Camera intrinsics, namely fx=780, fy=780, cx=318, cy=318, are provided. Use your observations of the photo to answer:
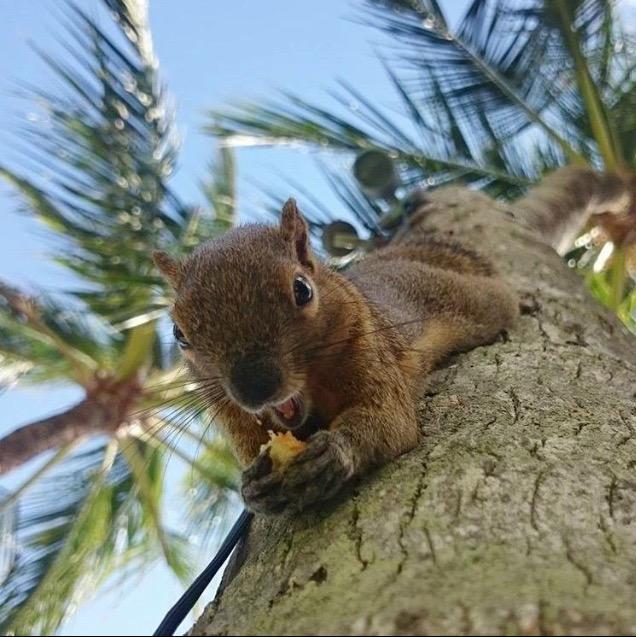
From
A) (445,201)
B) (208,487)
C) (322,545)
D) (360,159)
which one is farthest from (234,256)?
(208,487)

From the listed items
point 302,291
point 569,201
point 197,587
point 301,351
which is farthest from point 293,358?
point 569,201

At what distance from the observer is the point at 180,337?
1979 mm

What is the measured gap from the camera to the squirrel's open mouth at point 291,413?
1.92 m

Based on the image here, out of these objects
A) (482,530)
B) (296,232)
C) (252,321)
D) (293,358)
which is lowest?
(482,530)

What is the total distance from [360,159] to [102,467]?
8.97 ft

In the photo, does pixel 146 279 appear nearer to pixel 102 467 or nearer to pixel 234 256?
pixel 102 467

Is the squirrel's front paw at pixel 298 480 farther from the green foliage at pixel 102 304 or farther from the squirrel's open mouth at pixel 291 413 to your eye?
the green foliage at pixel 102 304

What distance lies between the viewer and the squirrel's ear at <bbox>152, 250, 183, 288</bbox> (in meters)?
2.19

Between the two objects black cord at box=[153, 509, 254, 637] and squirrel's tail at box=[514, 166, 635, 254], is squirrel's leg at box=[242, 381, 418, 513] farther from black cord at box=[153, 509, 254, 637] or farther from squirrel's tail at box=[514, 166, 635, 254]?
squirrel's tail at box=[514, 166, 635, 254]

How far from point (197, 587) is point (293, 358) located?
1.77ft

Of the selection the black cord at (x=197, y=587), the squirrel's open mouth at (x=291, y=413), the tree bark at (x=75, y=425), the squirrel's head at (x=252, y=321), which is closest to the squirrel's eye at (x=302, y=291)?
the squirrel's head at (x=252, y=321)

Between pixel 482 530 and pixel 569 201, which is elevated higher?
pixel 569 201

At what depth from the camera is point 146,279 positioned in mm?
5117

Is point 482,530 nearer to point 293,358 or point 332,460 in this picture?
point 332,460
